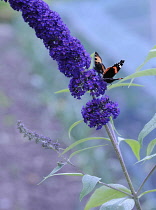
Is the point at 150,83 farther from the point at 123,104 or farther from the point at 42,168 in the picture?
the point at 42,168

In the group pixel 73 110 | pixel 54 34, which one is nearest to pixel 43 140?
pixel 54 34

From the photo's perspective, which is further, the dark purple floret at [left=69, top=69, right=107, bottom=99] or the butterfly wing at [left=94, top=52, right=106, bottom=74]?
the butterfly wing at [left=94, top=52, right=106, bottom=74]

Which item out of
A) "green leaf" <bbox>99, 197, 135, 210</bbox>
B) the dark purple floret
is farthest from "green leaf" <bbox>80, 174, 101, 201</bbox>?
the dark purple floret

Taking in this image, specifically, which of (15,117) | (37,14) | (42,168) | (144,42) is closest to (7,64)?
(15,117)

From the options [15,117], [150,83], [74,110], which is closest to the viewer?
[150,83]

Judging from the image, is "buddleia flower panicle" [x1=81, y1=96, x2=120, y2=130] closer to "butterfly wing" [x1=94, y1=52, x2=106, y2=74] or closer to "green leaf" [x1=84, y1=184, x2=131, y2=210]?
"butterfly wing" [x1=94, y1=52, x2=106, y2=74]

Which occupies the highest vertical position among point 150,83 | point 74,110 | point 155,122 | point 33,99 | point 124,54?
point 33,99

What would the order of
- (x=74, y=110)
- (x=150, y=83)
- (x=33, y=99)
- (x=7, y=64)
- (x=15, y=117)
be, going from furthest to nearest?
(x=7, y=64)
(x=33, y=99)
(x=15, y=117)
(x=74, y=110)
(x=150, y=83)

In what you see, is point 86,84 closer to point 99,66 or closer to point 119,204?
point 99,66
